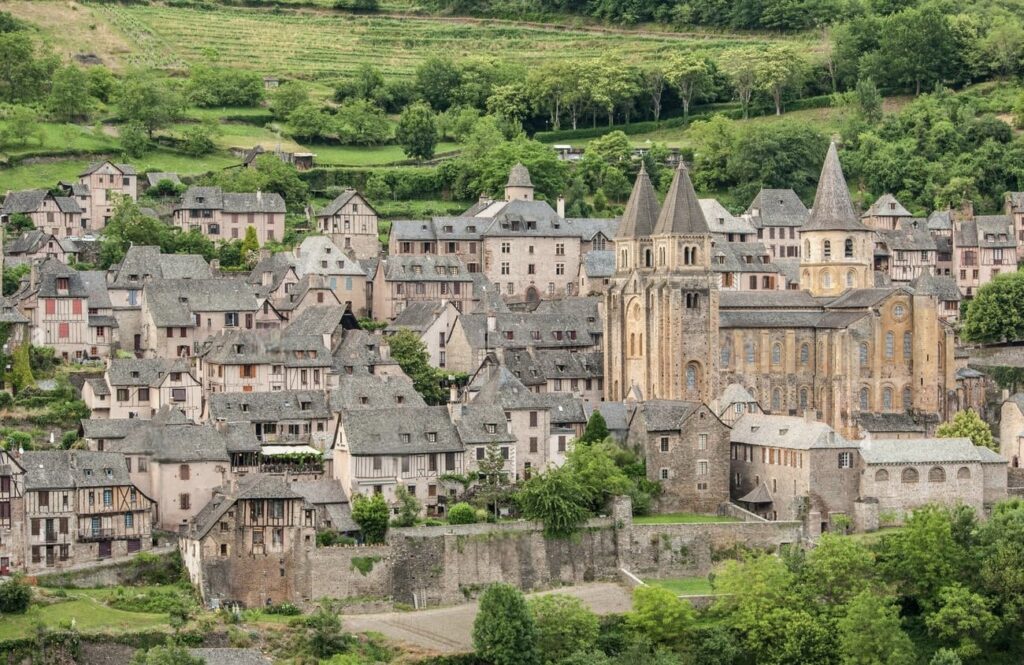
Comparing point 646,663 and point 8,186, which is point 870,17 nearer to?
point 8,186

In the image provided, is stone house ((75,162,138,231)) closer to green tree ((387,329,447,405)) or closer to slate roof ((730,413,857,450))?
green tree ((387,329,447,405))

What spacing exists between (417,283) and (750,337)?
20736 millimetres

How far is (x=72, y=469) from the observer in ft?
293

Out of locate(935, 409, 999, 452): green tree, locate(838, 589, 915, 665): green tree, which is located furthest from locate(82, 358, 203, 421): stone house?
locate(935, 409, 999, 452): green tree

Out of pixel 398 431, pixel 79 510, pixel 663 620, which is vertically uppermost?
pixel 398 431

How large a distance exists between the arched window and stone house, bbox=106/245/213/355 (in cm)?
2630

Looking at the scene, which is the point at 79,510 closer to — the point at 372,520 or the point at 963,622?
the point at 372,520

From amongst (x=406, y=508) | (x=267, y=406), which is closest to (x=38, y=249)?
(x=267, y=406)

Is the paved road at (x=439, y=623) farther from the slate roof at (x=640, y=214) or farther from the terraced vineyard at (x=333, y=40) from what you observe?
the terraced vineyard at (x=333, y=40)

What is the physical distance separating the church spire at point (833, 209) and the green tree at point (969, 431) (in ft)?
48.4

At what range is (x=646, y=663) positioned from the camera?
83.9 metres

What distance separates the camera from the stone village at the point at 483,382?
89750 mm

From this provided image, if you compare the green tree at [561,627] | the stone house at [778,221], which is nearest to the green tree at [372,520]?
the green tree at [561,627]

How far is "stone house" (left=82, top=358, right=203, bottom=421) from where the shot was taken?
99688 mm
